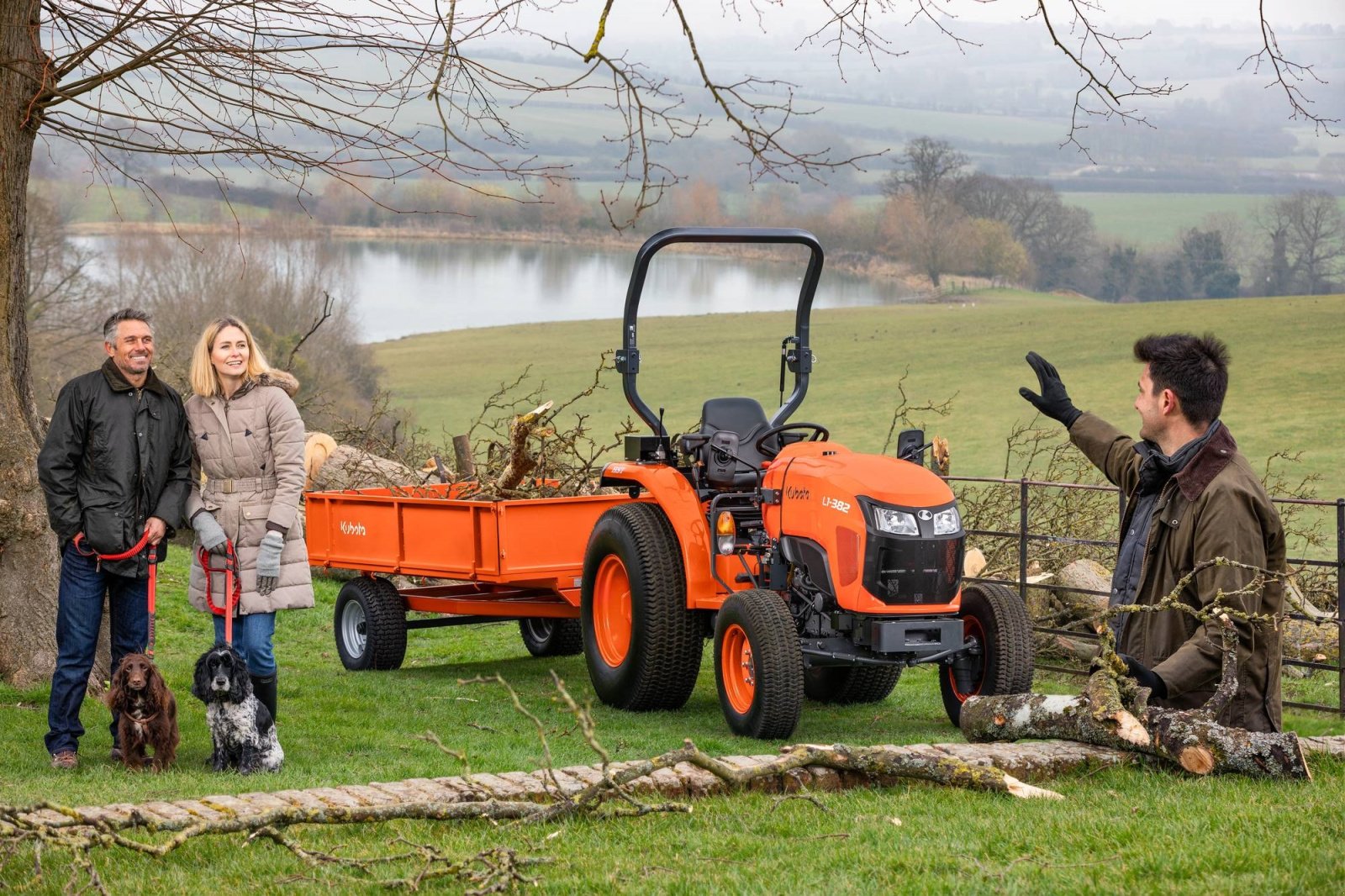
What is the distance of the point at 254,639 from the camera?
6.26 metres

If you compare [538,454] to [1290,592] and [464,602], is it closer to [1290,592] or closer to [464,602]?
[464,602]

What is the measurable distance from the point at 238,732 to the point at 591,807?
193cm

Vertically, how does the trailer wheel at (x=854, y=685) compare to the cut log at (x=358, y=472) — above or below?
below

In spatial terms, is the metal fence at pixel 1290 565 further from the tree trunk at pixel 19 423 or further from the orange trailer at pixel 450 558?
the tree trunk at pixel 19 423

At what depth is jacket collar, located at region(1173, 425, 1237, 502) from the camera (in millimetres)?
5141

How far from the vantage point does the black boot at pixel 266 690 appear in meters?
6.35

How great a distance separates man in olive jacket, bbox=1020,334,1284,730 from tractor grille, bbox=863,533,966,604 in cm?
116

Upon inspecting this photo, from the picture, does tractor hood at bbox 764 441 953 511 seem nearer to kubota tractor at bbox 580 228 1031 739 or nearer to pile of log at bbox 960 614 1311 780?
kubota tractor at bbox 580 228 1031 739

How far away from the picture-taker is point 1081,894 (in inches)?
150

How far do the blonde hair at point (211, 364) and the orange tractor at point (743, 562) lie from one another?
6.26 feet

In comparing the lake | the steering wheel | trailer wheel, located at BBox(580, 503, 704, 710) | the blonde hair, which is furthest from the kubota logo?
the lake

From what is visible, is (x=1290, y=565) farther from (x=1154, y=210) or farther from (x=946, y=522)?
(x=1154, y=210)

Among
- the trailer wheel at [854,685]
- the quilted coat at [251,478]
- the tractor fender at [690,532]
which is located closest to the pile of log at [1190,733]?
the tractor fender at [690,532]

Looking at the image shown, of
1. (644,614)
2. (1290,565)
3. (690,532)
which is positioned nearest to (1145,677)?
(690,532)
